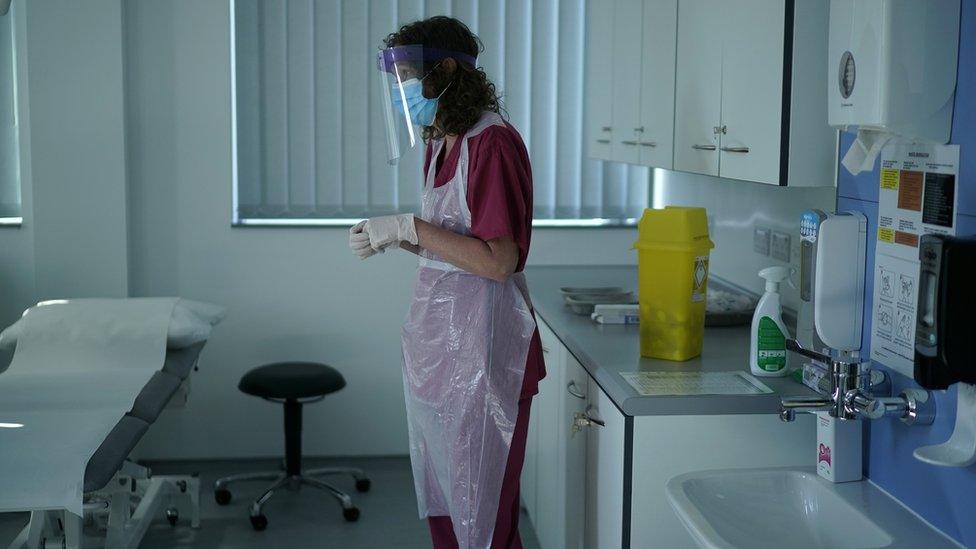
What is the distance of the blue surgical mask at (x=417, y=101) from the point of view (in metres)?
2.24

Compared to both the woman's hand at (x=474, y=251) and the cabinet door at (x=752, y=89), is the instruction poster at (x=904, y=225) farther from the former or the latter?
the woman's hand at (x=474, y=251)

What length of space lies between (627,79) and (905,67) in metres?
1.69

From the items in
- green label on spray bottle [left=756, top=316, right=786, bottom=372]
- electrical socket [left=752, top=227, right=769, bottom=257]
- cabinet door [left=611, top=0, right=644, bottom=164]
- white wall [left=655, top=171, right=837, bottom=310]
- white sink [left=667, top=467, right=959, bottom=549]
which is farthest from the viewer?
cabinet door [left=611, top=0, right=644, bottom=164]

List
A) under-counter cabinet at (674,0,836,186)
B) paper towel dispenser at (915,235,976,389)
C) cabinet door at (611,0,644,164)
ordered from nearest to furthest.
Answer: paper towel dispenser at (915,235,976,389) → under-counter cabinet at (674,0,836,186) → cabinet door at (611,0,644,164)

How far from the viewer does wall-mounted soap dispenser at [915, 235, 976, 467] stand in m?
1.38

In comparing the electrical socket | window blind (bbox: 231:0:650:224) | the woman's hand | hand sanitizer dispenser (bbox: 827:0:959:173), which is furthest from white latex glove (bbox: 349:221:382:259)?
window blind (bbox: 231:0:650:224)

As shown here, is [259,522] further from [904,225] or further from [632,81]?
[904,225]

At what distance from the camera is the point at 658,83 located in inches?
111

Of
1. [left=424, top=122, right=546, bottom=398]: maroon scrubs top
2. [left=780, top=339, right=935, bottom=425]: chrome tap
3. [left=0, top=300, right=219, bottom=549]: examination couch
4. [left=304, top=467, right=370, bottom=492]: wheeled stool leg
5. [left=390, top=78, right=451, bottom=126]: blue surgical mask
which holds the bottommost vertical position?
[left=304, top=467, right=370, bottom=492]: wheeled stool leg

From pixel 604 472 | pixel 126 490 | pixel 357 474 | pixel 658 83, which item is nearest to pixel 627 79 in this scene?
pixel 658 83

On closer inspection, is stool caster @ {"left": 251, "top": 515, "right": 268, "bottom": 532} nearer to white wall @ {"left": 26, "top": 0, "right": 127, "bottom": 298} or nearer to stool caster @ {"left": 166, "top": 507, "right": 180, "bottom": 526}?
stool caster @ {"left": 166, "top": 507, "right": 180, "bottom": 526}

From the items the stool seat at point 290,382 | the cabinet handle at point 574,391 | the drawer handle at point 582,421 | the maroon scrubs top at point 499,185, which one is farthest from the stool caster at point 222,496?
the maroon scrubs top at point 499,185

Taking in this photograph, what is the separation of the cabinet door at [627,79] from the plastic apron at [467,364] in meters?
0.89

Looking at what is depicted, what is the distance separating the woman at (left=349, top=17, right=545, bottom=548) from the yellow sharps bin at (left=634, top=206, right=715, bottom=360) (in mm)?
263
